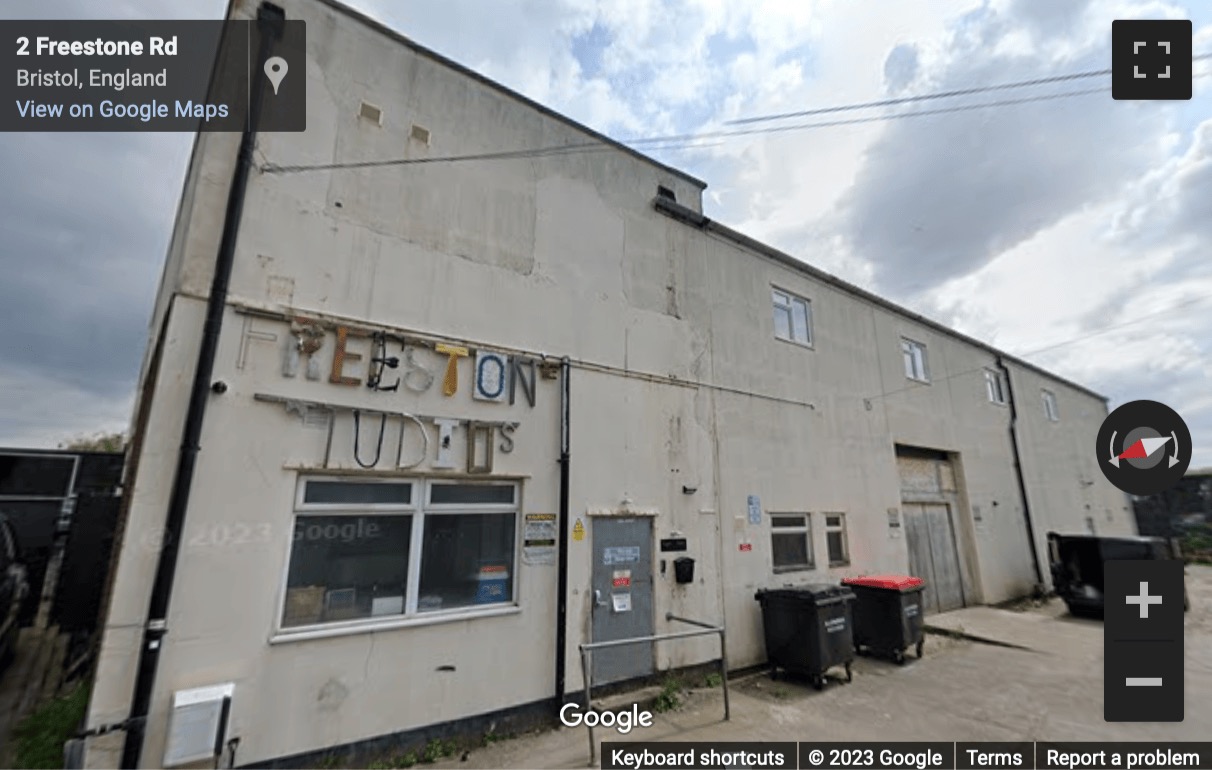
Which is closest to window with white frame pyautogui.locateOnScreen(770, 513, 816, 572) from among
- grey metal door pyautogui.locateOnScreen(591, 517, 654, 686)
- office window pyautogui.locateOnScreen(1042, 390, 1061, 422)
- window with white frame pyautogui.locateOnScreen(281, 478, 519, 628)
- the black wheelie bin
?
the black wheelie bin

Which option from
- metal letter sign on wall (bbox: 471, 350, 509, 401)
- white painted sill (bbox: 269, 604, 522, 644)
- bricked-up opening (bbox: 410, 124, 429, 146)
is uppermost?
bricked-up opening (bbox: 410, 124, 429, 146)

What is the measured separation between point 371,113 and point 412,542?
4.42 m

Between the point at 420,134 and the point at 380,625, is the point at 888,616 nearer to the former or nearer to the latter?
the point at 380,625

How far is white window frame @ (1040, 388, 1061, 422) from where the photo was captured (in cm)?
1680

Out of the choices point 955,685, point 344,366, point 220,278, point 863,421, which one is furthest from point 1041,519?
point 220,278

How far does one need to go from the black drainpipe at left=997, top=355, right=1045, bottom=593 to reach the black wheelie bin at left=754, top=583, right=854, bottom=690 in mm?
10446

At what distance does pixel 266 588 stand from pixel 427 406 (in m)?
1.96

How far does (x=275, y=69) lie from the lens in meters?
4.98

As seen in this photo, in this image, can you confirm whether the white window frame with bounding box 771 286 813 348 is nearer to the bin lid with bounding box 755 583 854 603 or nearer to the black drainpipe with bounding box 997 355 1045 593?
the bin lid with bounding box 755 583 854 603

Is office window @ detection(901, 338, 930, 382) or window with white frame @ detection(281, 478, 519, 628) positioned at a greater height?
office window @ detection(901, 338, 930, 382)

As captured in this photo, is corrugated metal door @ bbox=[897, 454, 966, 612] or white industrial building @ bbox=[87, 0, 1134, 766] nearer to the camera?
white industrial building @ bbox=[87, 0, 1134, 766]

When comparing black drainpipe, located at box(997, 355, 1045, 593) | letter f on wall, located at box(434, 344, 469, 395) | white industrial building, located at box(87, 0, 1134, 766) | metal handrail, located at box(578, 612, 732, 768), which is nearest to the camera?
white industrial building, located at box(87, 0, 1134, 766)

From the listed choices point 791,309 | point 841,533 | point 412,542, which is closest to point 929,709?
point 841,533

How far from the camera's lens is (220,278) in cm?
429
